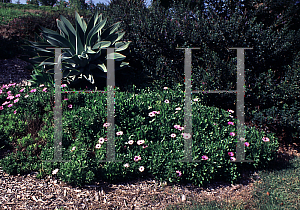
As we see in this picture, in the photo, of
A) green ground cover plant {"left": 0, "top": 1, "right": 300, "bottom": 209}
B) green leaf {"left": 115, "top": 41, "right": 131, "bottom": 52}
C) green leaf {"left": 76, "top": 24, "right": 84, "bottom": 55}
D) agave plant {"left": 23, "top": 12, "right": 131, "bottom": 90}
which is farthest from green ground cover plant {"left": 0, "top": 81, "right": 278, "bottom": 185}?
green leaf {"left": 115, "top": 41, "right": 131, "bottom": 52}

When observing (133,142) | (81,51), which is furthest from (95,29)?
(133,142)

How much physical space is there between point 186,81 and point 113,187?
2.57 m

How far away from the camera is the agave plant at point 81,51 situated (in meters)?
5.29

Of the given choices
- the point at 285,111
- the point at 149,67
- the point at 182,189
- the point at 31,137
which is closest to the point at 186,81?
the point at 149,67

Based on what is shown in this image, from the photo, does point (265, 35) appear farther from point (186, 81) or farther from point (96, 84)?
point (96, 84)

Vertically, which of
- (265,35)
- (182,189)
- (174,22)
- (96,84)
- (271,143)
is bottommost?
(182,189)

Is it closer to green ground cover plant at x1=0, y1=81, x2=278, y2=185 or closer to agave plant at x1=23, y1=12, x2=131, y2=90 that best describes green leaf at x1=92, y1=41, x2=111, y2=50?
agave plant at x1=23, y1=12, x2=131, y2=90

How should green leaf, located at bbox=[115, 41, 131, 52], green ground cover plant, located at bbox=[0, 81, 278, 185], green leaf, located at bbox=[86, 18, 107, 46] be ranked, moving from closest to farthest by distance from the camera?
green ground cover plant, located at bbox=[0, 81, 278, 185] < green leaf, located at bbox=[86, 18, 107, 46] < green leaf, located at bbox=[115, 41, 131, 52]

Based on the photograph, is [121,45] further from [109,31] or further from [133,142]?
[133,142]

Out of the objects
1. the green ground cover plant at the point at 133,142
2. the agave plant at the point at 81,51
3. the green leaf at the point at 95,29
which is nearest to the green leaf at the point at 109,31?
the agave plant at the point at 81,51

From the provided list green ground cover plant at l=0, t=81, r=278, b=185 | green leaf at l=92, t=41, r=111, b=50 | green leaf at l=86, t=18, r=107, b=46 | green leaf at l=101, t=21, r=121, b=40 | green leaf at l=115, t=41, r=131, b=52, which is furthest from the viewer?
green leaf at l=101, t=21, r=121, b=40

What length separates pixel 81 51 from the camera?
17.6 feet

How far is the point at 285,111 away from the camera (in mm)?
4801

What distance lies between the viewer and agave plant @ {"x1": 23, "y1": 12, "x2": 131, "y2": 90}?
5.29 metres
